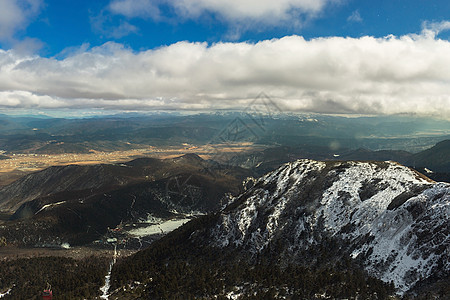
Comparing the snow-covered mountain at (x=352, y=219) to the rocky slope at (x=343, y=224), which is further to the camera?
the rocky slope at (x=343, y=224)

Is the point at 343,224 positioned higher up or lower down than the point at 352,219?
lower down

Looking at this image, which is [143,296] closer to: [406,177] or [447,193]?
[447,193]

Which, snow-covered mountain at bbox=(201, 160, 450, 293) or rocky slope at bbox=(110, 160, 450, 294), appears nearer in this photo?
snow-covered mountain at bbox=(201, 160, 450, 293)

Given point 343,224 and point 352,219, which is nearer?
point 352,219
